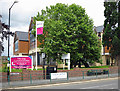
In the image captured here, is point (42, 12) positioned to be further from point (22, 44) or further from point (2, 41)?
point (22, 44)

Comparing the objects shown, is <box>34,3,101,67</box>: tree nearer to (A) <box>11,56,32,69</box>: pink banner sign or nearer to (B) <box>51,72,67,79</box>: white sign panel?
(A) <box>11,56,32,69</box>: pink banner sign

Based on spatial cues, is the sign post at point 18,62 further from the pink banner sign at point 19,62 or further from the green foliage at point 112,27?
the green foliage at point 112,27

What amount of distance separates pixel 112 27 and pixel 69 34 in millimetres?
10579

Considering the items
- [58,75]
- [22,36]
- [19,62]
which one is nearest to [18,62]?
[19,62]

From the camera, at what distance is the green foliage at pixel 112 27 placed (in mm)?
39534

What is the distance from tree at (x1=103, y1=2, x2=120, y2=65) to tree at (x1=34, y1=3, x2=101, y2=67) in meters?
3.33

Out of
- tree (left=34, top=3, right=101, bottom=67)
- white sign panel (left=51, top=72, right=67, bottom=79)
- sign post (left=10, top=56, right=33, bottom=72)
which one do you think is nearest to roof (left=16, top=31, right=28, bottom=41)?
tree (left=34, top=3, right=101, bottom=67)

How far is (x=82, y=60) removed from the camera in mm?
40500

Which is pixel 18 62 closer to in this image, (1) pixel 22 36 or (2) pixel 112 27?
(2) pixel 112 27

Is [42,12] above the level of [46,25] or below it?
above

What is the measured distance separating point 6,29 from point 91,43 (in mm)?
19357

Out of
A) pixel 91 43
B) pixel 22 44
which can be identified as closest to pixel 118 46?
pixel 91 43

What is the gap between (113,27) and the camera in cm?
4128

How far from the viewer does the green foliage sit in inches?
1556
